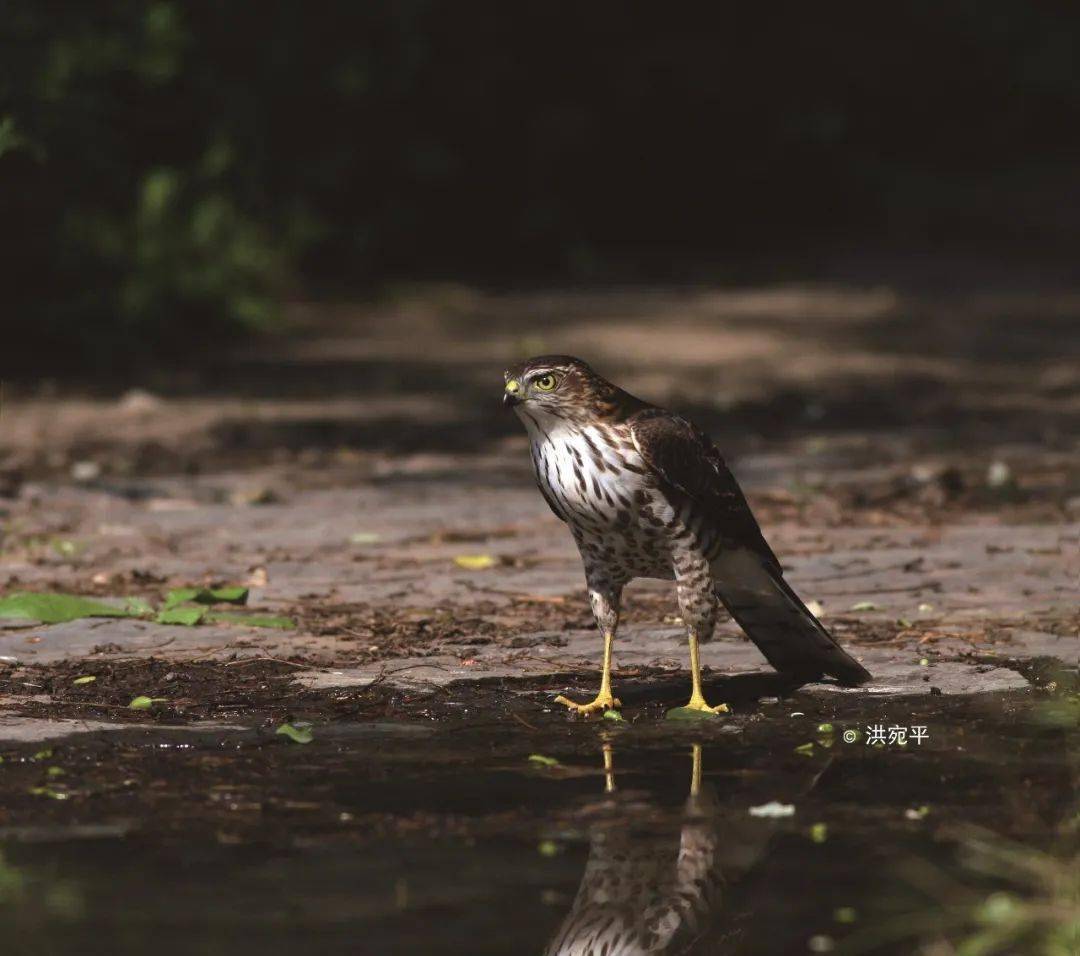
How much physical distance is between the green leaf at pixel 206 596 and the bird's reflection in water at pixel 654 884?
2.65 metres

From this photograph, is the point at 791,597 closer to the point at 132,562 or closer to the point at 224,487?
the point at 132,562

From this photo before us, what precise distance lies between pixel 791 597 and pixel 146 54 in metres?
8.72

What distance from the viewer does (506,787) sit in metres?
4.61

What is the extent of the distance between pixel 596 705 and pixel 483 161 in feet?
42.3

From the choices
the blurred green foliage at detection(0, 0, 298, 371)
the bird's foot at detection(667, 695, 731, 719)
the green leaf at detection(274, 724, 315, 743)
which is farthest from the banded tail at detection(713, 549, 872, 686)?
the blurred green foliage at detection(0, 0, 298, 371)

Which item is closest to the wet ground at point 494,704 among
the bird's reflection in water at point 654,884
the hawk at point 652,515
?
the bird's reflection in water at point 654,884

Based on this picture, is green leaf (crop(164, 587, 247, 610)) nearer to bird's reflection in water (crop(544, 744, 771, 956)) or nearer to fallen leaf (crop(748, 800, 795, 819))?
bird's reflection in water (crop(544, 744, 771, 956))

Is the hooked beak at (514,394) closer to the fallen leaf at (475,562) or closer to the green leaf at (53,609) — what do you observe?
the green leaf at (53,609)

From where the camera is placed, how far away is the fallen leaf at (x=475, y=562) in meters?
7.57

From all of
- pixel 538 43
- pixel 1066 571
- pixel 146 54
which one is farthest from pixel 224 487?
pixel 538 43

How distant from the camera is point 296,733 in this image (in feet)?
16.8

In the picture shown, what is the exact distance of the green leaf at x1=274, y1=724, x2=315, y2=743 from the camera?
508 cm

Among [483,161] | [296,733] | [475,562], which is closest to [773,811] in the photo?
[296,733]

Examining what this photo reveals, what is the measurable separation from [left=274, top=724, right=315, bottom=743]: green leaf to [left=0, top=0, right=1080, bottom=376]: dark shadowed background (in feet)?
21.0
